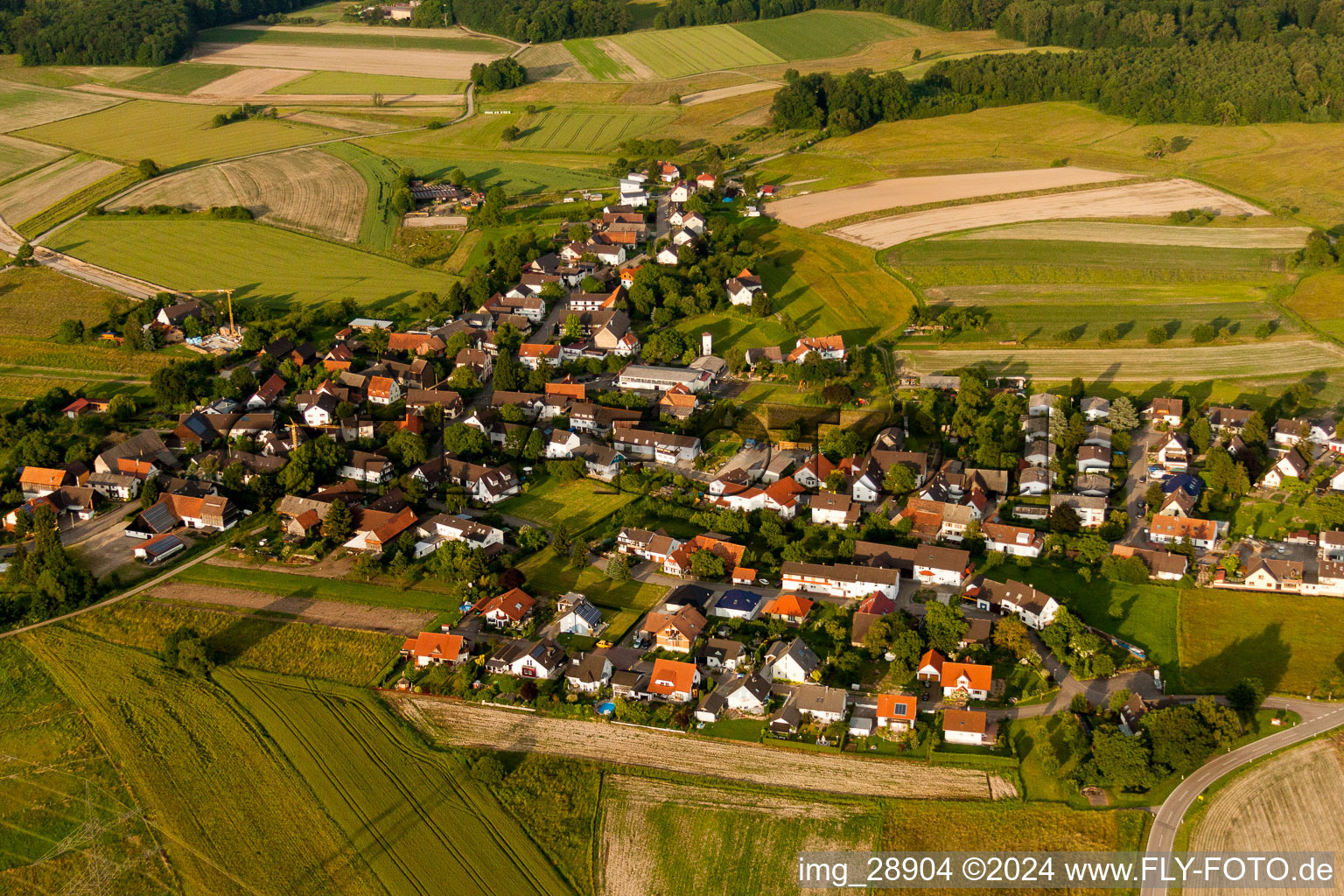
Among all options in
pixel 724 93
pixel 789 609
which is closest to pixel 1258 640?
pixel 789 609

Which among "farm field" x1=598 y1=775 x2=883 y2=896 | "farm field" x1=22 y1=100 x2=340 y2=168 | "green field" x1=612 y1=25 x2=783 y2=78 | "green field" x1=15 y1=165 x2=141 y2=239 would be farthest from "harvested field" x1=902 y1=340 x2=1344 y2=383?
"green field" x1=612 y1=25 x2=783 y2=78

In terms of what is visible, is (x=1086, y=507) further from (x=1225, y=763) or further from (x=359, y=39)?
(x=359, y=39)

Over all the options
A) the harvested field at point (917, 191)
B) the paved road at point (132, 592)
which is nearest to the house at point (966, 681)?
the paved road at point (132, 592)

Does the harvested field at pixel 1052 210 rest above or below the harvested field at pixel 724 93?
below

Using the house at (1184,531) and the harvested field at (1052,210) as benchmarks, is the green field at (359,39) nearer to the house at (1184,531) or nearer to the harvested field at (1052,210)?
the harvested field at (1052,210)

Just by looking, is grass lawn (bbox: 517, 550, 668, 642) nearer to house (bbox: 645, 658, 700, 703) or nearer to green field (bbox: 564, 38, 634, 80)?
house (bbox: 645, 658, 700, 703)

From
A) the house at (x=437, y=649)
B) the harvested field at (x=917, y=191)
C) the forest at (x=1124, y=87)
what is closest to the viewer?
the house at (x=437, y=649)
